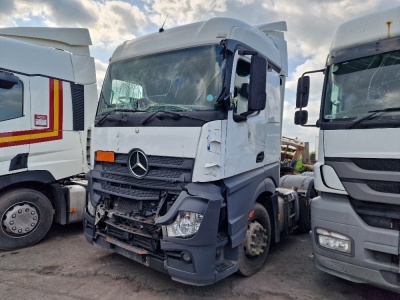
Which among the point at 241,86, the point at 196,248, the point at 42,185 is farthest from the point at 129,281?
the point at 241,86

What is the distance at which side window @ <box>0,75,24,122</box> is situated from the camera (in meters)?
4.55

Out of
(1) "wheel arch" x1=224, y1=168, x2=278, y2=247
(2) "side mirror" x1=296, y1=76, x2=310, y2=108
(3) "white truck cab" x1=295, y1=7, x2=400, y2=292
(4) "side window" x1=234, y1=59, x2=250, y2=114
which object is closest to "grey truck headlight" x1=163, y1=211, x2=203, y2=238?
(1) "wheel arch" x1=224, y1=168, x2=278, y2=247

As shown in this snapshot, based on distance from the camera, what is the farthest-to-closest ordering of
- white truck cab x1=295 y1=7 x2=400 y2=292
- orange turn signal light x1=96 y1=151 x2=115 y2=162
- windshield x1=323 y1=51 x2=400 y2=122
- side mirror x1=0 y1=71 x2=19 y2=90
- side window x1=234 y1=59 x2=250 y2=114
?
side mirror x1=0 y1=71 x2=19 y2=90 < orange turn signal light x1=96 y1=151 x2=115 y2=162 < side window x1=234 y1=59 x2=250 y2=114 < windshield x1=323 y1=51 x2=400 y2=122 < white truck cab x1=295 y1=7 x2=400 y2=292

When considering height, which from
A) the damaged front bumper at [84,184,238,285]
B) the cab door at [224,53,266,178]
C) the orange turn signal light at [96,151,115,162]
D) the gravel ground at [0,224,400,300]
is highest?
the cab door at [224,53,266,178]

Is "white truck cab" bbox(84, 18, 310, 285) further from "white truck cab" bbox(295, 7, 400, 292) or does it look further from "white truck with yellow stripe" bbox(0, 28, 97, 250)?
"white truck with yellow stripe" bbox(0, 28, 97, 250)

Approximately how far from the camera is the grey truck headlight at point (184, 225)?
2.92 meters

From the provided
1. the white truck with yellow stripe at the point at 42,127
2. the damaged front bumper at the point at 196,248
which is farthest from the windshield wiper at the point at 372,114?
the white truck with yellow stripe at the point at 42,127

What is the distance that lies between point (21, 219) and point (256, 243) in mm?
3617

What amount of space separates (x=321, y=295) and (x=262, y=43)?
3.17 metres

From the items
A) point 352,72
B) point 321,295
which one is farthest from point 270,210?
point 352,72

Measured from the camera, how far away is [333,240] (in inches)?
123

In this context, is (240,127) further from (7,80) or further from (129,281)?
(7,80)

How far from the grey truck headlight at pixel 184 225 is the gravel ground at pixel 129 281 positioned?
825 millimetres

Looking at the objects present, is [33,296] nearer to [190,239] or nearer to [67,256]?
[67,256]
